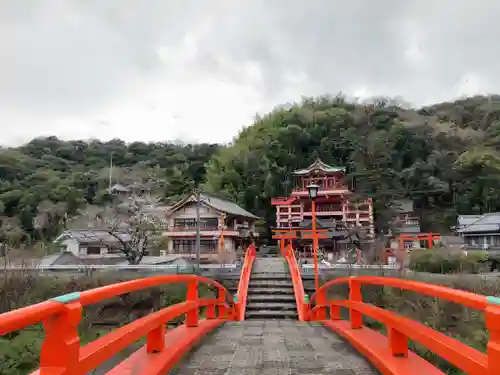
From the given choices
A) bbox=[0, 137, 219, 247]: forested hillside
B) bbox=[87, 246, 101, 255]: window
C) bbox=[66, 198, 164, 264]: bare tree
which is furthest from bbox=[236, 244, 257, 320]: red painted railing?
bbox=[0, 137, 219, 247]: forested hillside

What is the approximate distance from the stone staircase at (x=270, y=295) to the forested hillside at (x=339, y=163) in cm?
1925

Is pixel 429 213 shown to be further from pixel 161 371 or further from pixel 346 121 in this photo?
pixel 161 371

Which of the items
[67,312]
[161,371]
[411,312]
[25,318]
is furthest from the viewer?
[411,312]

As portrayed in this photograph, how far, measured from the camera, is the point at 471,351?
A: 183cm

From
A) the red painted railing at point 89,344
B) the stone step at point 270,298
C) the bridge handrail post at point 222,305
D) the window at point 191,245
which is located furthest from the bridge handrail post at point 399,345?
the window at point 191,245

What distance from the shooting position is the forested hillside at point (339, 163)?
35719 millimetres

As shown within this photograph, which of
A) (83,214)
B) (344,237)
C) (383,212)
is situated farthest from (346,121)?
(83,214)

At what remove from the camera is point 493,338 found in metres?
1.61

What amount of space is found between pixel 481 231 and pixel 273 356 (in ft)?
97.2

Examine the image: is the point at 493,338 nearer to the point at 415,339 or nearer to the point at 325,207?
the point at 415,339

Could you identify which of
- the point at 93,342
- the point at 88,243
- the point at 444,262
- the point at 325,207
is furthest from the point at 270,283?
the point at 325,207

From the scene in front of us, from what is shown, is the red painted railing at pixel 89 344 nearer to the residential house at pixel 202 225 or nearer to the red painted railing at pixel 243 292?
the red painted railing at pixel 243 292

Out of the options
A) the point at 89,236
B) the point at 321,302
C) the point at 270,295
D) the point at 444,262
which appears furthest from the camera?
the point at 89,236

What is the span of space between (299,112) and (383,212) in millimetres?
21101
